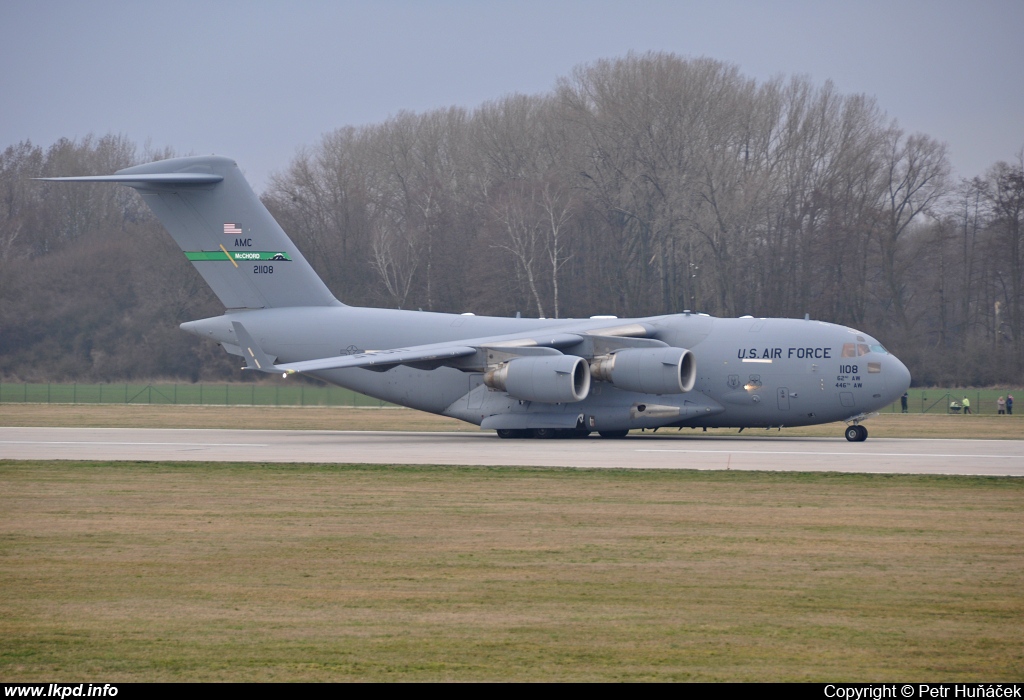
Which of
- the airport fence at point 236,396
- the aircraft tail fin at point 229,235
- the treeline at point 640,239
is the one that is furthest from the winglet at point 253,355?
the treeline at point 640,239

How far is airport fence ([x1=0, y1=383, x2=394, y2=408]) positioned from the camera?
40281 millimetres

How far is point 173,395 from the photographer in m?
45.8

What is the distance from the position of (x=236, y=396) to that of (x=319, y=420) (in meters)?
11.2

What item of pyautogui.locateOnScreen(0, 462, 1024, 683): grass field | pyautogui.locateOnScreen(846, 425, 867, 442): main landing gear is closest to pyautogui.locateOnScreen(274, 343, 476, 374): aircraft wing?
pyautogui.locateOnScreen(0, 462, 1024, 683): grass field

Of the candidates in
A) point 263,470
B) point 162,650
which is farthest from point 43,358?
point 162,650

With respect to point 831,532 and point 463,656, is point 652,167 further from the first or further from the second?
point 463,656

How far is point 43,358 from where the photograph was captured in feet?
162

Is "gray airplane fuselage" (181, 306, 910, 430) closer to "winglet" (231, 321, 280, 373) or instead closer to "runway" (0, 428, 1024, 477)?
"runway" (0, 428, 1024, 477)

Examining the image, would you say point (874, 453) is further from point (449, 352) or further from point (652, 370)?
point (449, 352)

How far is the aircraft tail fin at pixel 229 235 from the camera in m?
28.4

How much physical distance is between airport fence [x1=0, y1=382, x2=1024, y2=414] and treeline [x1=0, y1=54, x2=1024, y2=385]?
100 centimetres

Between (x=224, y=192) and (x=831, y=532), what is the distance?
20.4m

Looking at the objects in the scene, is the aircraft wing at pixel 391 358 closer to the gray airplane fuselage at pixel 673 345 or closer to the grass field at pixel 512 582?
the gray airplane fuselage at pixel 673 345

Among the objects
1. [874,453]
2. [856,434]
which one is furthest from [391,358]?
[856,434]
